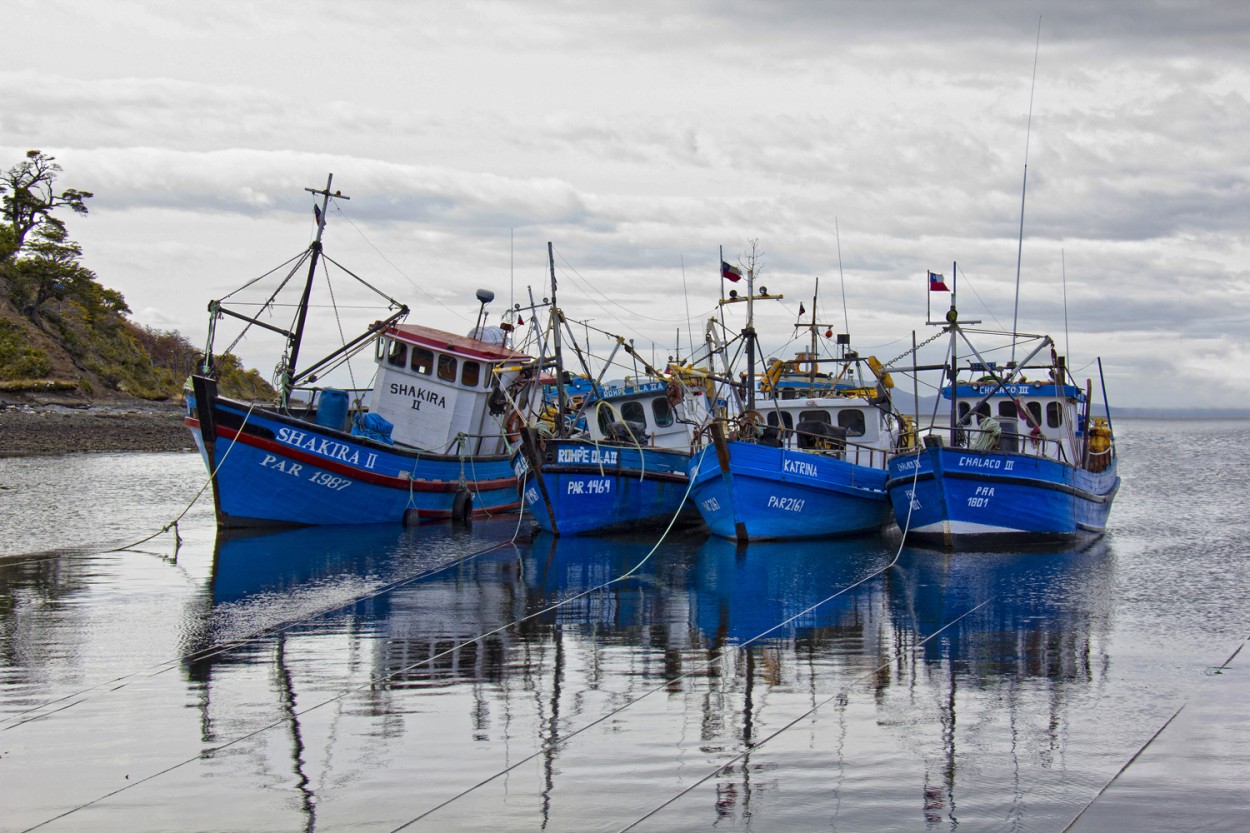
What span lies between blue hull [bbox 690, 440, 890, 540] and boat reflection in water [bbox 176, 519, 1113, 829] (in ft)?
9.32

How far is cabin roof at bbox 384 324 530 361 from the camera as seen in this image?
92.0ft

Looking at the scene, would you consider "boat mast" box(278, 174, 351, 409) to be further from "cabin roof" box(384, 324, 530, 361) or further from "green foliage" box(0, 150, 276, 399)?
"green foliage" box(0, 150, 276, 399)

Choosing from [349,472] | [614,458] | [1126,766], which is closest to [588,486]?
[614,458]

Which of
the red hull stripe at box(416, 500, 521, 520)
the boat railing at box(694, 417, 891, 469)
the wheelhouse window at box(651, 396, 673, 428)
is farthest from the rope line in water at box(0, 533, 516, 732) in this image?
the wheelhouse window at box(651, 396, 673, 428)

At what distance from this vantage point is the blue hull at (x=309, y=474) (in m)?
24.5

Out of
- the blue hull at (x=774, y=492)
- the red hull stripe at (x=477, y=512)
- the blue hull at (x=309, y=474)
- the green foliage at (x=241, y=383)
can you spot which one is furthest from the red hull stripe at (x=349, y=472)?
the green foliage at (x=241, y=383)

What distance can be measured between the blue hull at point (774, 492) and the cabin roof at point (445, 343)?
20.6 ft

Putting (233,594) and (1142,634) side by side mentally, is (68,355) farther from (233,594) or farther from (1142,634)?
(1142,634)

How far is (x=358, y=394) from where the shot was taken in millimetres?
28797

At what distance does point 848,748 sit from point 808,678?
2.36 meters

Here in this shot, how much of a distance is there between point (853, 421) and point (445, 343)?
9.01 meters

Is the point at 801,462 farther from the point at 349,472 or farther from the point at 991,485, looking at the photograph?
the point at 349,472

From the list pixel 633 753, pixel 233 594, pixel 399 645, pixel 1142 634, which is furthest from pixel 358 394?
pixel 633 753

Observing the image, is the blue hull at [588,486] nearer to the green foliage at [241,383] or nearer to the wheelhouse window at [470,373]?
the wheelhouse window at [470,373]
